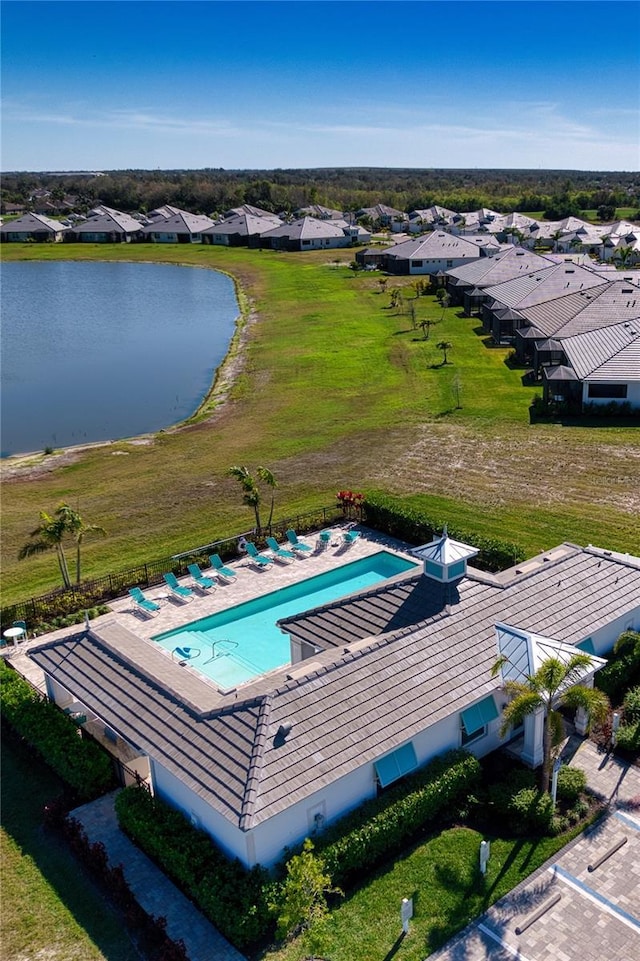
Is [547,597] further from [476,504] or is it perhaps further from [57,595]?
[57,595]

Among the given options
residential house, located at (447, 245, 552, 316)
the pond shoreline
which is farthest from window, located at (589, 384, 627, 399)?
residential house, located at (447, 245, 552, 316)

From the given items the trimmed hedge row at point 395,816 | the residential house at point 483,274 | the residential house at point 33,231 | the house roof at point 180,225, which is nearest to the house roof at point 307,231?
the house roof at point 180,225

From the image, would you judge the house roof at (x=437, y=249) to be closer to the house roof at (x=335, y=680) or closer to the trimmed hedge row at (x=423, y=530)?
the trimmed hedge row at (x=423, y=530)

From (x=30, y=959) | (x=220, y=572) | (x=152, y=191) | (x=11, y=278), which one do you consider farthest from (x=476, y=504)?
(x=152, y=191)

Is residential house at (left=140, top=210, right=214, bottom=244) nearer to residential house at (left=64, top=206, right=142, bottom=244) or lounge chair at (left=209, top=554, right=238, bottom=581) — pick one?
residential house at (left=64, top=206, right=142, bottom=244)

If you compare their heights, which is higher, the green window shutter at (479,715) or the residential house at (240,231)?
the residential house at (240,231)

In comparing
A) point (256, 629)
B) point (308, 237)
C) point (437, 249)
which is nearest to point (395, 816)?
point (256, 629)
